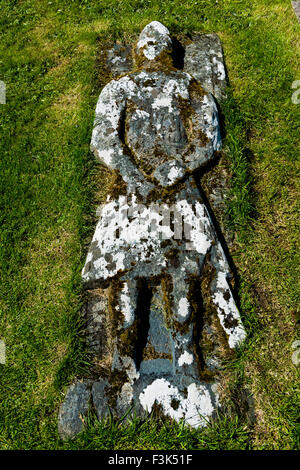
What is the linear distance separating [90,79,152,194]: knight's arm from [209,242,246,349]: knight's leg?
0.94m

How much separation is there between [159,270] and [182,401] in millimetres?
1045

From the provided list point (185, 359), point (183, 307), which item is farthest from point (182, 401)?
point (183, 307)

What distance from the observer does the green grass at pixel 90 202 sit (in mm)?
2889

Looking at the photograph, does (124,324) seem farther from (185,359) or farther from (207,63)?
(207,63)

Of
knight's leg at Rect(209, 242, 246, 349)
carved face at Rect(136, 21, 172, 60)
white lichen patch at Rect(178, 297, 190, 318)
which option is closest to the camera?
white lichen patch at Rect(178, 297, 190, 318)

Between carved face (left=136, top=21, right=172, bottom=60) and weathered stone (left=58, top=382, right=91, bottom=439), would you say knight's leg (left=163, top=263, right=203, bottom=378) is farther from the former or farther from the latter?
carved face (left=136, top=21, right=172, bottom=60)

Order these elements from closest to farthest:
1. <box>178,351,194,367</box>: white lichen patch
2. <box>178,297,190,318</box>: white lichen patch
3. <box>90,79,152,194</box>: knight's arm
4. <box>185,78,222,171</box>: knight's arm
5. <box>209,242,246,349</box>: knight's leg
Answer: <box>178,351,194,367</box>: white lichen patch, <box>178,297,190,318</box>: white lichen patch, <box>209,242,246,349</box>: knight's leg, <box>90,79,152,194</box>: knight's arm, <box>185,78,222,171</box>: knight's arm

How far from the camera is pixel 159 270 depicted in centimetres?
309

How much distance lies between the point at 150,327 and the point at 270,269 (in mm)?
1354

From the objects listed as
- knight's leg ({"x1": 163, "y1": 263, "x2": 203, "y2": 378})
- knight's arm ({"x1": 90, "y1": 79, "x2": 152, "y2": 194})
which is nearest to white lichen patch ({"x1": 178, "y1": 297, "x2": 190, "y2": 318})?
knight's leg ({"x1": 163, "y1": 263, "x2": 203, "y2": 378})

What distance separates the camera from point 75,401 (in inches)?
114

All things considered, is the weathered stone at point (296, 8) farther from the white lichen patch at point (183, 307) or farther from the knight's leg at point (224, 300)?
the white lichen patch at point (183, 307)

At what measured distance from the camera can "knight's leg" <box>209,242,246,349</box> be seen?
3062 mm
